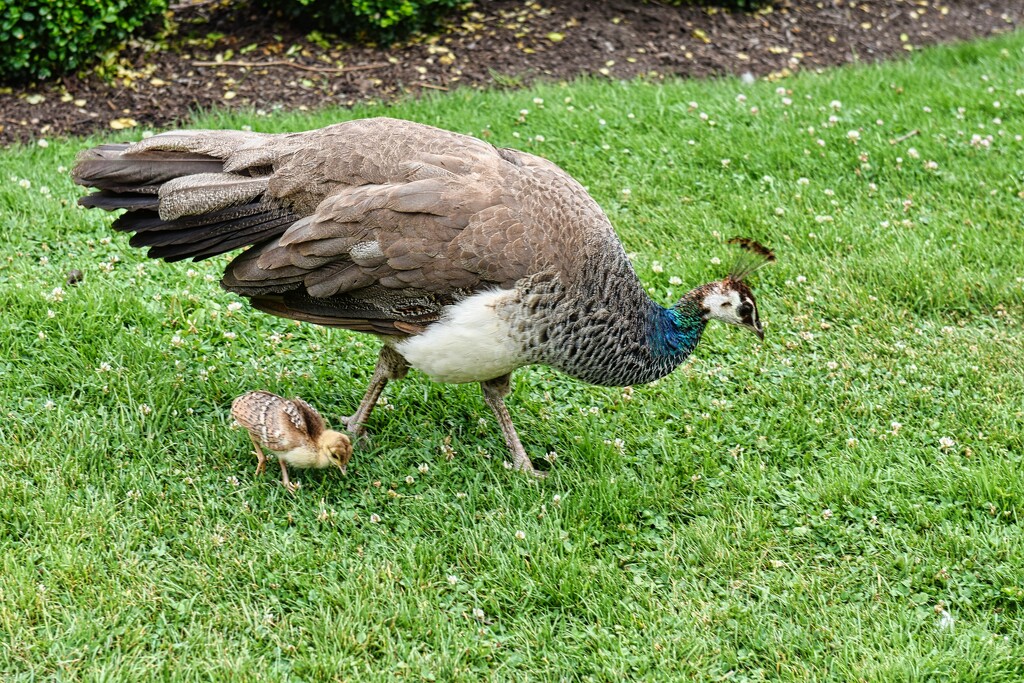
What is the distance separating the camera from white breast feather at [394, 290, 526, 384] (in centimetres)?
398

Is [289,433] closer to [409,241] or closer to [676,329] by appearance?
[409,241]

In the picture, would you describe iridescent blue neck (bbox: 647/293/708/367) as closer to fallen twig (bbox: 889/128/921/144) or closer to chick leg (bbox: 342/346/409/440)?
chick leg (bbox: 342/346/409/440)

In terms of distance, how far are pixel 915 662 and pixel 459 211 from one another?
7.44ft

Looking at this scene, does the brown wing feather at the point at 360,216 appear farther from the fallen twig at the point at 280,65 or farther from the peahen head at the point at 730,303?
the fallen twig at the point at 280,65

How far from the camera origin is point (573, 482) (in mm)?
4406

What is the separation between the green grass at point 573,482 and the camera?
361 centimetres

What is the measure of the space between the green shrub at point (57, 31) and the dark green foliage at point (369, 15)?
1.18m

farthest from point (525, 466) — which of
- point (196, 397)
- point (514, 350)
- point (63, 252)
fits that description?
point (63, 252)

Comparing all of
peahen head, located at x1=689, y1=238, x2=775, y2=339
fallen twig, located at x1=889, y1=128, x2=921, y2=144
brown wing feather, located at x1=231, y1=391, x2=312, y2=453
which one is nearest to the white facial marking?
peahen head, located at x1=689, y1=238, x2=775, y2=339

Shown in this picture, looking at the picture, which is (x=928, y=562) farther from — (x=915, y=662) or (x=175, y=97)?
(x=175, y=97)

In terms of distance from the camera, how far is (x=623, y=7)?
852cm

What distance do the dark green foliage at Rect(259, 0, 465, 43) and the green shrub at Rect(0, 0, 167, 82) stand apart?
3.87 feet

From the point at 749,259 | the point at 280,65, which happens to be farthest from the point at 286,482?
the point at 280,65

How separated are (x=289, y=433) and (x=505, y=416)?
3.22 feet
